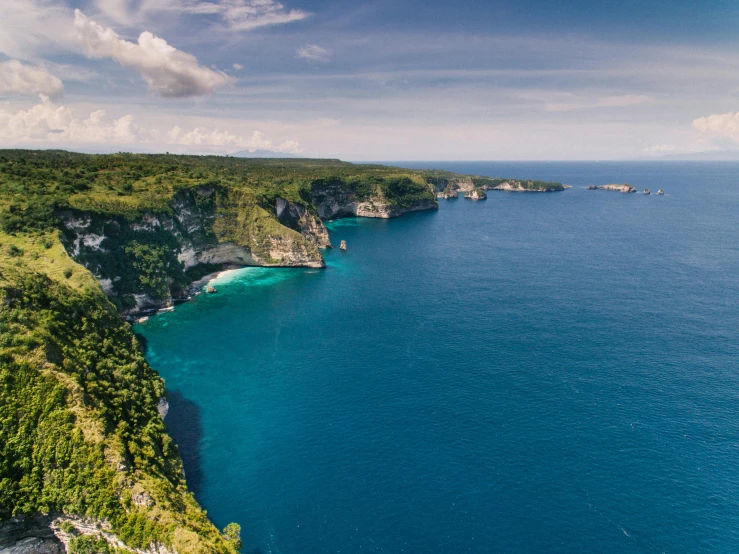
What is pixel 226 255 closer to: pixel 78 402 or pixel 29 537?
pixel 78 402

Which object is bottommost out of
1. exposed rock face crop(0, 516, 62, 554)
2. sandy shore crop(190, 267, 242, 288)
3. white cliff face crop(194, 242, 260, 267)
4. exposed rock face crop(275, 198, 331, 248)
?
exposed rock face crop(0, 516, 62, 554)

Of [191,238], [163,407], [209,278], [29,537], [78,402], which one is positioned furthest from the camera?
[209,278]

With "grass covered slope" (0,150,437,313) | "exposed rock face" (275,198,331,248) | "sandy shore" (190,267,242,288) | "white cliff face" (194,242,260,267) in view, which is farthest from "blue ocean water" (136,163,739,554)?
"exposed rock face" (275,198,331,248)

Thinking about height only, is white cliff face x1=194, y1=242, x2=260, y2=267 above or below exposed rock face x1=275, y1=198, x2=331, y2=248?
below

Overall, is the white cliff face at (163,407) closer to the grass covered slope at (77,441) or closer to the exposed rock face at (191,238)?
the grass covered slope at (77,441)

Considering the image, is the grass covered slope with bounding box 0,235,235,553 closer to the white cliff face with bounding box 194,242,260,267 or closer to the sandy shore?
the sandy shore

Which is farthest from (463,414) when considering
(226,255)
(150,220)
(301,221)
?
(301,221)

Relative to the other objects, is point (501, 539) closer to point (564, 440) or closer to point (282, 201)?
point (564, 440)

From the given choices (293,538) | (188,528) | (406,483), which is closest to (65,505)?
(188,528)

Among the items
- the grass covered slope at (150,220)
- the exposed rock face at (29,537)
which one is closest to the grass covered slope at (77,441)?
the exposed rock face at (29,537)
